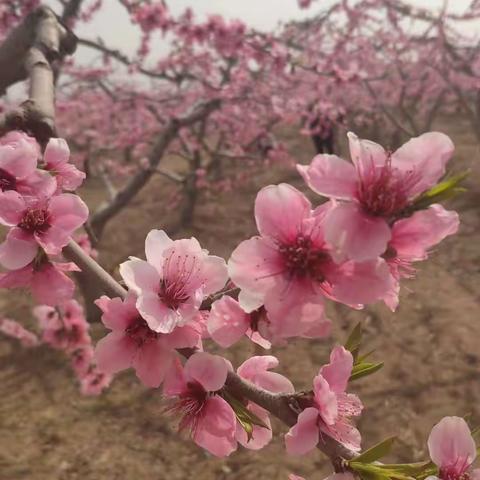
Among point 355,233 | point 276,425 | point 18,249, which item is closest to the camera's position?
point 355,233

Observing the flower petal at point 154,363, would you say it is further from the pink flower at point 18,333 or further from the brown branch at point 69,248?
the pink flower at point 18,333

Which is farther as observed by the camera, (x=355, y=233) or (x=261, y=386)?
(x=261, y=386)

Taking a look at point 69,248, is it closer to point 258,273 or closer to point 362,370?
point 258,273

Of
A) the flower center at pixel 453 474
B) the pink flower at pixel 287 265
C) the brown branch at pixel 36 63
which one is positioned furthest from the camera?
the brown branch at pixel 36 63

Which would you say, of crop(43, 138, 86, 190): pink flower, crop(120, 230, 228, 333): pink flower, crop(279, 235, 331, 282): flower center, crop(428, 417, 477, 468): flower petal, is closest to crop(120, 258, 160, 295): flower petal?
crop(120, 230, 228, 333): pink flower

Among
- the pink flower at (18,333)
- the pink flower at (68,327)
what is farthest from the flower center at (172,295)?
the pink flower at (18,333)

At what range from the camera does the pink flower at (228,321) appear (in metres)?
1.19

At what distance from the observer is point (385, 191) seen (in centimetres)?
97

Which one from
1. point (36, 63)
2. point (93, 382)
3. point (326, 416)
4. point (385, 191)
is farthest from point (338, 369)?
point (93, 382)

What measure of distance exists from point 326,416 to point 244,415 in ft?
0.72

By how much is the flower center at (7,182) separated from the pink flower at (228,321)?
1.89 feet

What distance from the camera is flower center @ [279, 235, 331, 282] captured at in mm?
1047

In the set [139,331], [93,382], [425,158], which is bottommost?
[93,382]

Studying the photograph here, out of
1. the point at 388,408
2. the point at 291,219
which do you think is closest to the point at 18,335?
the point at 388,408
